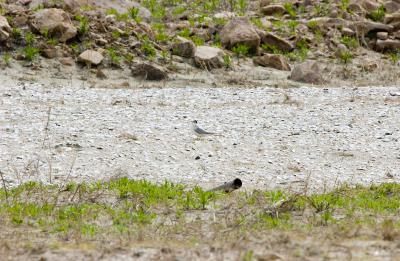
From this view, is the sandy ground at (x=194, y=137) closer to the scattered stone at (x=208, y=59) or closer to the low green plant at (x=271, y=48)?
the scattered stone at (x=208, y=59)

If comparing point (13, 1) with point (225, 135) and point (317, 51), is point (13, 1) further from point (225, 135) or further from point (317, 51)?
point (225, 135)

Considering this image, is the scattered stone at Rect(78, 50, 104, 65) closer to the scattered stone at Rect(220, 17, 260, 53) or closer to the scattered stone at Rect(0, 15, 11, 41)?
the scattered stone at Rect(0, 15, 11, 41)

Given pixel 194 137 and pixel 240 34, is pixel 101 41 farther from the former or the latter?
→ pixel 194 137

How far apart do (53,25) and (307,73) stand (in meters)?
5.50

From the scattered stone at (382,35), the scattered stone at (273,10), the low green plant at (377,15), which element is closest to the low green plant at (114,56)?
the scattered stone at (273,10)

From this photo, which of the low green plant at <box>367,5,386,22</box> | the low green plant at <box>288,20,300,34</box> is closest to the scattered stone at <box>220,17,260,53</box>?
the low green plant at <box>288,20,300,34</box>

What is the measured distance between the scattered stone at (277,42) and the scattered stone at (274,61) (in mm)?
775

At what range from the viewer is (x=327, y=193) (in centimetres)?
864

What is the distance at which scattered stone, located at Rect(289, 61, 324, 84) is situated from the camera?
51.4 feet

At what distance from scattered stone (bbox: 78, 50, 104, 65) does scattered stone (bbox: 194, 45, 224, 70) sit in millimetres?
2106

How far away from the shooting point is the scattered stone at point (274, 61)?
16.6 m

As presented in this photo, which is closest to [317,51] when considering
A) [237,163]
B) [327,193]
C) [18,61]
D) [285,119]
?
[285,119]

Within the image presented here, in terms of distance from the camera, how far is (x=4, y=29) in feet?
51.6

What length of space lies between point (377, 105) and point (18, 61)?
24.1 feet
